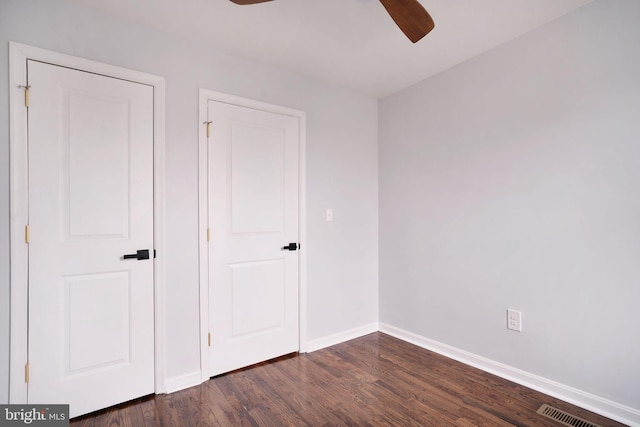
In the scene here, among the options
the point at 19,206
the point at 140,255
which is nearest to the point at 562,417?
the point at 140,255

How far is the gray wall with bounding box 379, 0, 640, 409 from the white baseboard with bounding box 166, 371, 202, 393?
6.35 ft

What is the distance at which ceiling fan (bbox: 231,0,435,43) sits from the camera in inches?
62.7

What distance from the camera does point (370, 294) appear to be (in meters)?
3.46

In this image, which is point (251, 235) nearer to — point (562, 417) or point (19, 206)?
point (19, 206)

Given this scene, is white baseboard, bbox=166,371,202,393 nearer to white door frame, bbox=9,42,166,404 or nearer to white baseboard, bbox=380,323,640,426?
white door frame, bbox=9,42,166,404

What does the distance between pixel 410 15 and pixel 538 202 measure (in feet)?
5.02

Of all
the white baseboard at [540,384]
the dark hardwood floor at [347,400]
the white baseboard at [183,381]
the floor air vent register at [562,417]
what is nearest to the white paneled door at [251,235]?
the white baseboard at [183,381]

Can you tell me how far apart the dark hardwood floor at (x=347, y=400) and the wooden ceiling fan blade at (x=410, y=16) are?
223cm

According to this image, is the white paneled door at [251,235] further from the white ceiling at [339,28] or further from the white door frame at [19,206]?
the white door frame at [19,206]

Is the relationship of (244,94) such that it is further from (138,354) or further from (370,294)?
(370,294)

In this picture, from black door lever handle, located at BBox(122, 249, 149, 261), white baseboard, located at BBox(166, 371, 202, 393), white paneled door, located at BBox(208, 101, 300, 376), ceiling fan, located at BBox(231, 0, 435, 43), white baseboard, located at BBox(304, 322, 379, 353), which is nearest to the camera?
ceiling fan, located at BBox(231, 0, 435, 43)

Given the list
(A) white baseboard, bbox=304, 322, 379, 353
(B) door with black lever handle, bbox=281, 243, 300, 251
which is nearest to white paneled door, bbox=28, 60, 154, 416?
(B) door with black lever handle, bbox=281, 243, 300, 251

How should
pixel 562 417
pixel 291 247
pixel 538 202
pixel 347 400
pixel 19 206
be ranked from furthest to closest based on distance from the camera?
pixel 291 247, pixel 538 202, pixel 347 400, pixel 562 417, pixel 19 206

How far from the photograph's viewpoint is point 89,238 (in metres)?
2.00
